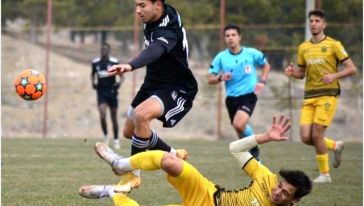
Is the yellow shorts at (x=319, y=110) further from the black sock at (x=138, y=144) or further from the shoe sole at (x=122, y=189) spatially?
the shoe sole at (x=122, y=189)

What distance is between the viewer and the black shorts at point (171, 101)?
29.0 feet

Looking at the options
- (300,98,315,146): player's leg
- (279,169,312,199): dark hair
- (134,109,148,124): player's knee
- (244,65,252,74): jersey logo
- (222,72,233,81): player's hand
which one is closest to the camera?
(279,169,312,199): dark hair

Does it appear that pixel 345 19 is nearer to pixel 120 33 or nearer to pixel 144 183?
pixel 120 33

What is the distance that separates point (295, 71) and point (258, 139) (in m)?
4.25

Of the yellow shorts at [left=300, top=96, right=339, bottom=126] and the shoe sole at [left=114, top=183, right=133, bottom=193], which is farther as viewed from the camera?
the yellow shorts at [left=300, top=96, right=339, bottom=126]

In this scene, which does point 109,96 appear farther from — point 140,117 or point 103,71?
point 140,117

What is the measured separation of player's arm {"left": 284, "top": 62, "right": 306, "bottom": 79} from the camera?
11688 mm

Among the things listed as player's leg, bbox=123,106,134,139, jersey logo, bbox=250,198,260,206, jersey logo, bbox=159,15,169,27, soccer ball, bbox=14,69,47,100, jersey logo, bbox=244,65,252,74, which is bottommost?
jersey logo, bbox=250,198,260,206

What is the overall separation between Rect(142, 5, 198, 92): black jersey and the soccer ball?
1226mm

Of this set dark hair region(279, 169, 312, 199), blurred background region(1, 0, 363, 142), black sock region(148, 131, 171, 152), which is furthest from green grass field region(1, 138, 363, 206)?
blurred background region(1, 0, 363, 142)

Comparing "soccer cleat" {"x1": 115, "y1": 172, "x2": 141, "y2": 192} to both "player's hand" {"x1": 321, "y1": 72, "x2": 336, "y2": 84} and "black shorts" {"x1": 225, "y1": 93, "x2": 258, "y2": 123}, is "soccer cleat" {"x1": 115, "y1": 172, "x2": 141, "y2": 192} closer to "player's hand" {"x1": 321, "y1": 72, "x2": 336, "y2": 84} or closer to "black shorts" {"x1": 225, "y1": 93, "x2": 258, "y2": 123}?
"player's hand" {"x1": 321, "y1": 72, "x2": 336, "y2": 84}

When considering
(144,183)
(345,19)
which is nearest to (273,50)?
(345,19)

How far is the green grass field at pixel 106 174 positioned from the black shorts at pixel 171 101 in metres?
0.86

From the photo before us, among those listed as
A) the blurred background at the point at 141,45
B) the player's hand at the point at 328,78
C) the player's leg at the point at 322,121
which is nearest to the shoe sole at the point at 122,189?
the player's hand at the point at 328,78
